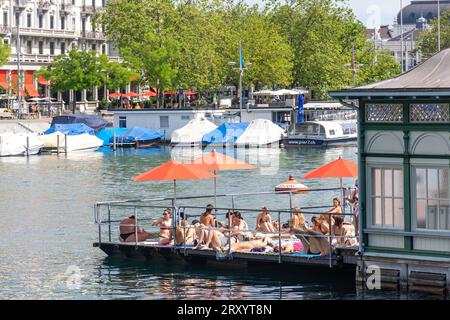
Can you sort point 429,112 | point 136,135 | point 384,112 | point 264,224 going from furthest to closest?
point 136,135
point 264,224
point 384,112
point 429,112

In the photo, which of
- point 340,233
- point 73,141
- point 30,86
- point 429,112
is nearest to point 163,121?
point 73,141

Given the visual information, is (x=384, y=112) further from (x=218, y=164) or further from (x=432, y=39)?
(x=432, y=39)

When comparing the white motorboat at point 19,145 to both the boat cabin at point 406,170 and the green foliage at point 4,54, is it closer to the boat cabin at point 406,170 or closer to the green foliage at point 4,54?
the green foliage at point 4,54

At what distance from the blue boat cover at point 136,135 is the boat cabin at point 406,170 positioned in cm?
7704

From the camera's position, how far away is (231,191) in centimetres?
6462

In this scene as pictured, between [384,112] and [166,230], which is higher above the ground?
[384,112]

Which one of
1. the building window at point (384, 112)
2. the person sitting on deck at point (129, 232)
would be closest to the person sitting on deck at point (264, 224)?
the person sitting on deck at point (129, 232)

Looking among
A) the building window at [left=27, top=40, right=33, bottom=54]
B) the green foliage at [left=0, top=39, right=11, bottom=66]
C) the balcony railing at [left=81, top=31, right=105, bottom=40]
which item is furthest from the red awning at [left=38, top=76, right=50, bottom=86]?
the balcony railing at [left=81, top=31, right=105, bottom=40]

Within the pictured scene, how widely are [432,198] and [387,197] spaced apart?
1060mm

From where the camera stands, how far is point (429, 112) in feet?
99.5

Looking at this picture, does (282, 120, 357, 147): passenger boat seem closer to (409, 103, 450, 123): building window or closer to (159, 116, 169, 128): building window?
(159, 116, 169, 128): building window

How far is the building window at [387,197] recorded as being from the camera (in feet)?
101

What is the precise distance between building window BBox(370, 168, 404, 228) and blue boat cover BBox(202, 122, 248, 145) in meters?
73.7
